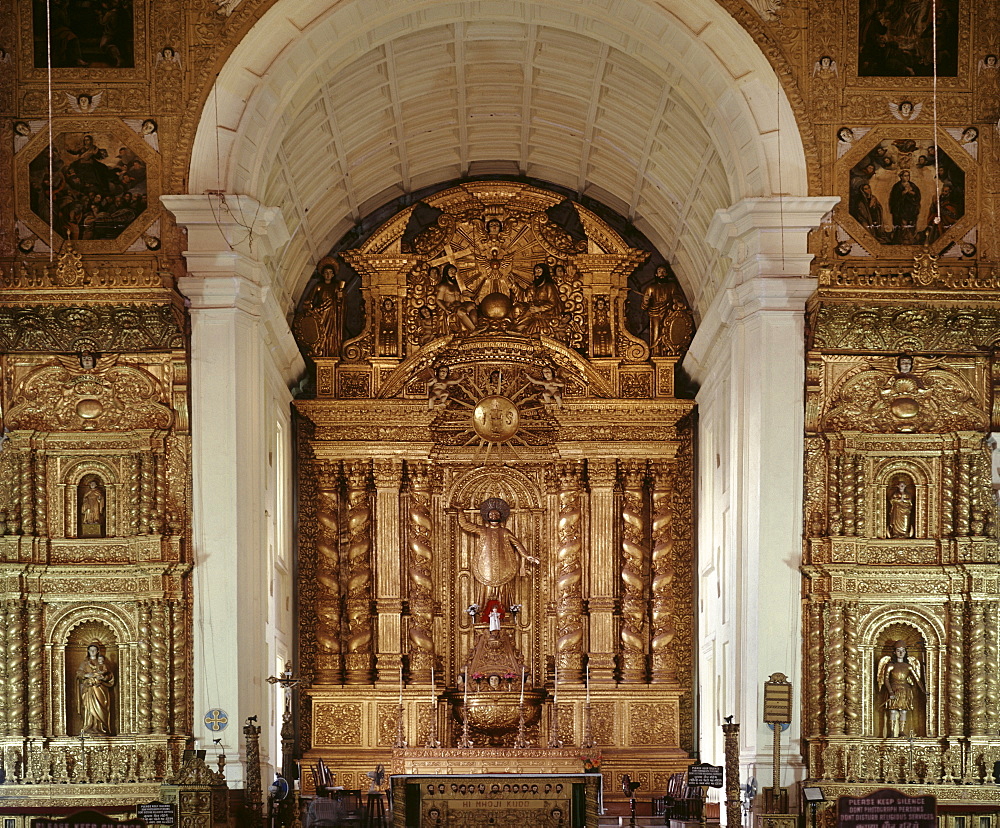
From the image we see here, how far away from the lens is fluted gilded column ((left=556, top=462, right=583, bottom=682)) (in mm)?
27312

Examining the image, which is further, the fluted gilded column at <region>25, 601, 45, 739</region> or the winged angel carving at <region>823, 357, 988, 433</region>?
the winged angel carving at <region>823, 357, 988, 433</region>

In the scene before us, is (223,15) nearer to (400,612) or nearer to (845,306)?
(845,306)

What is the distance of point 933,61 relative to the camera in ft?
67.6

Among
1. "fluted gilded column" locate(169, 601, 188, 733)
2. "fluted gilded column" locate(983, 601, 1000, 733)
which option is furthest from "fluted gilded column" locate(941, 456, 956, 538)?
"fluted gilded column" locate(169, 601, 188, 733)

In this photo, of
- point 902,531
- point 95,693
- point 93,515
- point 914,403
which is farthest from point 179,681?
point 914,403

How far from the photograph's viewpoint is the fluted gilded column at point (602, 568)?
27.2 meters

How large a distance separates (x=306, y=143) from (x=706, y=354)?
6.95 m

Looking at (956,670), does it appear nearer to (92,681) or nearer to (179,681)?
(179,681)

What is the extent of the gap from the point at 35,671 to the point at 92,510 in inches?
81.2

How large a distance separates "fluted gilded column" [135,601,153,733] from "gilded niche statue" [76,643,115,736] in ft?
1.39

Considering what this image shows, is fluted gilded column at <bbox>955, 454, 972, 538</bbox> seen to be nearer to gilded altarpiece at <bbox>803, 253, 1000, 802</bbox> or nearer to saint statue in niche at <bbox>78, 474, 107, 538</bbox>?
gilded altarpiece at <bbox>803, 253, 1000, 802</bbox>

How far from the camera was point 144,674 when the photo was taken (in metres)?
19.9

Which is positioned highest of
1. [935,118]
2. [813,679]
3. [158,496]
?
[935,118]

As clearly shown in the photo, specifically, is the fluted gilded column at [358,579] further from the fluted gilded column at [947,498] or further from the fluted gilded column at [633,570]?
the fluted gilded column at [947,498]
